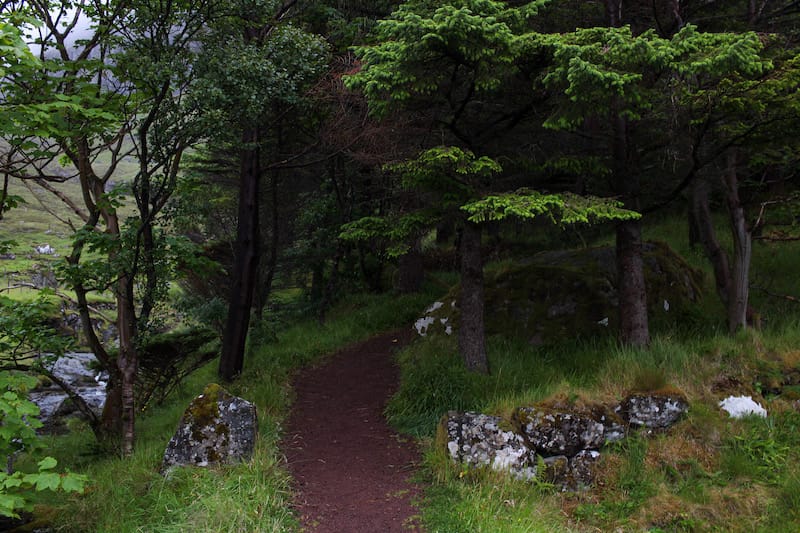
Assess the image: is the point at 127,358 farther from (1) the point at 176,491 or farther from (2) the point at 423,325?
(2) the point at 423,325

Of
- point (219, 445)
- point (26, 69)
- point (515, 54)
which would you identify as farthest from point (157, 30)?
point (219, 445)

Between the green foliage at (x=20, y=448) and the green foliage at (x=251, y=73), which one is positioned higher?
the green foliage at (x=251, y=73)

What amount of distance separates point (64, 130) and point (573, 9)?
6965mm

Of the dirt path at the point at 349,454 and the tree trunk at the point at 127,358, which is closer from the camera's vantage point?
the dirt path at the point at 349,454

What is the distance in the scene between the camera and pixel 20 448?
4.52 m

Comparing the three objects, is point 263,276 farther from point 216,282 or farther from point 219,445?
point 219,445

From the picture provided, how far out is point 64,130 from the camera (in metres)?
4.98

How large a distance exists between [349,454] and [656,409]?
12.4 feet

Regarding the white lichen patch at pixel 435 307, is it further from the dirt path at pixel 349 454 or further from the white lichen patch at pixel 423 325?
the dirt path at pixel 349 454

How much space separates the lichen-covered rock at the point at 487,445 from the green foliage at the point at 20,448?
3.59m

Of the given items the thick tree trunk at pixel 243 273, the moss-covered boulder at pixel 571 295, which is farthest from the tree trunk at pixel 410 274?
the thick tree trunk at pixel 243 273

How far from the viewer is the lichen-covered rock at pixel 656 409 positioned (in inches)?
243

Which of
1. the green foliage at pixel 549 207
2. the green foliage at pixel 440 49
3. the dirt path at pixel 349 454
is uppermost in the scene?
the green foliage at pixel 440 49

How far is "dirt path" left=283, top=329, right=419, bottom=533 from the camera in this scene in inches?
204
